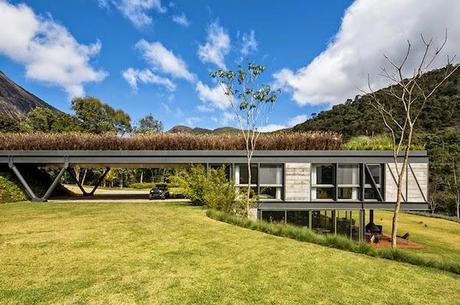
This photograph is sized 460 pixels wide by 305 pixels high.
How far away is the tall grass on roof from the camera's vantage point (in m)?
16.8

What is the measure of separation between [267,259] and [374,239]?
36.6ft

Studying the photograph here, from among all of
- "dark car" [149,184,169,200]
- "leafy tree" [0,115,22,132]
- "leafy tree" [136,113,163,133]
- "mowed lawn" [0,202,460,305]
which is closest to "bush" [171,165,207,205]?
"dark car" [149,184,169,200]

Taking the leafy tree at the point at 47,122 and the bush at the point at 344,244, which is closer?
the bush at the point at 344,244

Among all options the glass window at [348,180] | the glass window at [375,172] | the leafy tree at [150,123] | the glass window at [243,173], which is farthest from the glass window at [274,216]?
the leafy tree at [150,123]

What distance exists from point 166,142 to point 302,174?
23.4ft

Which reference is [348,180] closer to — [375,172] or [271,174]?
[375,172]

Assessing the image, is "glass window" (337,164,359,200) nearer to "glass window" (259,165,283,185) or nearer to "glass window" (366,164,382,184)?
"glass window" (366,164,382,184)

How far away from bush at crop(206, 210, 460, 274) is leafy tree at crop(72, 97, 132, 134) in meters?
43.8

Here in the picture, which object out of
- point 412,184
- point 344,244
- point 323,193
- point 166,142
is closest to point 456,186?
point 412,184

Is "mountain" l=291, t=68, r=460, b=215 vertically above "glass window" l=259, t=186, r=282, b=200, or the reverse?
"mountain" l=291, t=68, r=460, b=215

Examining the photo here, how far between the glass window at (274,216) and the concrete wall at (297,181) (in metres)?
0.85

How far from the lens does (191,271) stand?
5.78 metres

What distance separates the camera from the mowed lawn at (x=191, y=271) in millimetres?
4770

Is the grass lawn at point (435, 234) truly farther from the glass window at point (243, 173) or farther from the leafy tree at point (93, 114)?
the leafy tree at point (93, 114)
